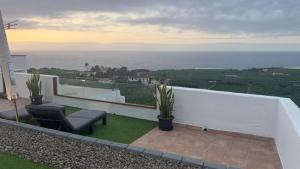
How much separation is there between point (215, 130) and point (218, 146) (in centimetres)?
94

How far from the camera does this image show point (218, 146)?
18.3 feet

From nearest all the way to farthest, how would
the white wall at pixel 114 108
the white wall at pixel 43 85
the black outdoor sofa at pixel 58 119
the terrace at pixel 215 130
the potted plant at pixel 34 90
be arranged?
the terrace at pixel 215 130 < the black outdoor sofa at pixel 58 119 < the white wall at pixel 114 108 < the potted plant at pixel 34 90 < the white wall at pixel 43 85

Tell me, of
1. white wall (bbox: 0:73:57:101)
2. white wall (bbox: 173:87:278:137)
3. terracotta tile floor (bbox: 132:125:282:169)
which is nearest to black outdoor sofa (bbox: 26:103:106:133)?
terracotta tile floor (bbox: 132:125:282:169)

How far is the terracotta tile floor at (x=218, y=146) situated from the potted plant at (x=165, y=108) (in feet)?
0.58

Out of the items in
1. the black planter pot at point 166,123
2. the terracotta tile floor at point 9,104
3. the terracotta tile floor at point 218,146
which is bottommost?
the terracotta tile floor at point 218,146

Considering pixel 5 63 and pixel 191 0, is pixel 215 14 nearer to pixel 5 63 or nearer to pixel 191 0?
pixel 191 0

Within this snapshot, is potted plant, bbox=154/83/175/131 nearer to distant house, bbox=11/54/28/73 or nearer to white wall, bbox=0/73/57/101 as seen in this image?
white wall, bbox=0/73/57/101

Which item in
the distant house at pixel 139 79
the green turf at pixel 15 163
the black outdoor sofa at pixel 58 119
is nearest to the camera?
the green turf at pixel 15 163

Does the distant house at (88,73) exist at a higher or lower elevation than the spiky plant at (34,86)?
higher

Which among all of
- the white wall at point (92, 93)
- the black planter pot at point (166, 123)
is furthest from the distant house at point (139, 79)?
the black planter pot at point (166, 123)

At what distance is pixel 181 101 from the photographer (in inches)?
272

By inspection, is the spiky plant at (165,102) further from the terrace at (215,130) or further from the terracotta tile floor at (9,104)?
the terracotta tile floor at (9,104)

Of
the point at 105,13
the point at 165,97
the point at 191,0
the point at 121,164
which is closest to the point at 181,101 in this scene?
the point at 165,97

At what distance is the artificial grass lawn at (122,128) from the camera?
599 cm
